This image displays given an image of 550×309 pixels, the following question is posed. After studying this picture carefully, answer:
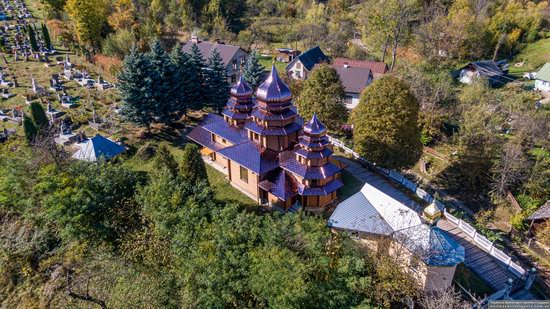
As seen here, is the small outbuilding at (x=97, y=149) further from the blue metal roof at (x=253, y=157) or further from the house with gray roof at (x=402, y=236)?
the house with gray roof at (x=402, y=236)

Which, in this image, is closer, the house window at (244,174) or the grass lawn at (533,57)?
the house window at (244,174)

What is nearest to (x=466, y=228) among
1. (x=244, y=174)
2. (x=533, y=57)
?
(x=244, y=174)

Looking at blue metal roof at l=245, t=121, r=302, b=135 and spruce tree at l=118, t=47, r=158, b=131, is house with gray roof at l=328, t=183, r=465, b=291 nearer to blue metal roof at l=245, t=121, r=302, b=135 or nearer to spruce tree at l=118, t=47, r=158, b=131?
blue metal roof at l=245, t=121, r=302, b=135

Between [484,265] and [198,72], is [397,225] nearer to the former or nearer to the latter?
[484,265]

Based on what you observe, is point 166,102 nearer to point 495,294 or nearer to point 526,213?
point 495,294

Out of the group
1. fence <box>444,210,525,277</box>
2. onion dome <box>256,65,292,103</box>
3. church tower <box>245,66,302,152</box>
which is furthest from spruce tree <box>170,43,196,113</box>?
fence <box>444,210,525,277</box>

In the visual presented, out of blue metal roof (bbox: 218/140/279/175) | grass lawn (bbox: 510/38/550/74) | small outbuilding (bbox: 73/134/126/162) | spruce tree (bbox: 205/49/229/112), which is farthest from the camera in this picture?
grass lawn (bbox: 510/38/550/74)

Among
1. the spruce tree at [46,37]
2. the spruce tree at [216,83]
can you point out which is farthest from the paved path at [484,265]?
the spruce tree at [46,37]
